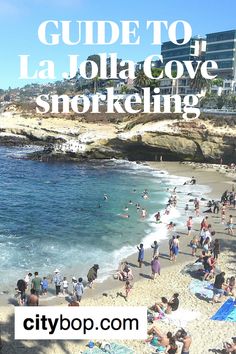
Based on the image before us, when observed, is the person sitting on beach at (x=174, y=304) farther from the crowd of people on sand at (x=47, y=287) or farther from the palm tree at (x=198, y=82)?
the palm tree at (x=198, y=82)

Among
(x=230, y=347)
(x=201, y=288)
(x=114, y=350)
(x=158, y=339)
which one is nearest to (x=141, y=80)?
(x=201, y=288)

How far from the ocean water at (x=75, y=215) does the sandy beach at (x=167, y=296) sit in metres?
1.80

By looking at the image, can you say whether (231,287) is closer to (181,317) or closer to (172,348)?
(181,317)

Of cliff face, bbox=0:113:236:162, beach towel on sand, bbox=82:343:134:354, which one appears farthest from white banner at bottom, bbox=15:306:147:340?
cliff face, bbox=0:113:236:162

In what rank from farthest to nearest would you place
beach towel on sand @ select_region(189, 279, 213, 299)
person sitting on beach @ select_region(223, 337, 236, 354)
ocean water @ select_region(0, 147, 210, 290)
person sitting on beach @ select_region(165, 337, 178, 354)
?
ocean water @ select_region(0, 147, 210, 290) < beach towel on sand @ select_region(189, 279, 213, 299) < person sitting on beach @ select_region(165, 337, 178, 354) < person sitting on beach @ select_region(223, 337, 236, 354)

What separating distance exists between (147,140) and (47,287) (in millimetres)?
42161

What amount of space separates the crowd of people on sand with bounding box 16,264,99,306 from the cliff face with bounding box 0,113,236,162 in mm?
39555

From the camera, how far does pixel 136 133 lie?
60.4 metres

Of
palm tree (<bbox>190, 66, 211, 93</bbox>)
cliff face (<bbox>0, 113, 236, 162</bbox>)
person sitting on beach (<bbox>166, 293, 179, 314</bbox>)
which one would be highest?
palm tree (<bbox>190, 66, 211, 93</bbox>)

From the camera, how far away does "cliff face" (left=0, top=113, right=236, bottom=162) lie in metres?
57.4

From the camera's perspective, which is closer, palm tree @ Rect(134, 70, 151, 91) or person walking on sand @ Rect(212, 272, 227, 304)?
person walking on sand @ Rect(212, 272, 227, 304)

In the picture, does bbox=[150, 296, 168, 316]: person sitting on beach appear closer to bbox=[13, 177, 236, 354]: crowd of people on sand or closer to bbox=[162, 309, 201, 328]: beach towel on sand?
bbox=[13, 177, 236, 354]: crowd of people on sand

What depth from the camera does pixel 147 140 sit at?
6019 cm

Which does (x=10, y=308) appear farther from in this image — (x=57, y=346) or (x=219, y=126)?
(x=219, y=126)
